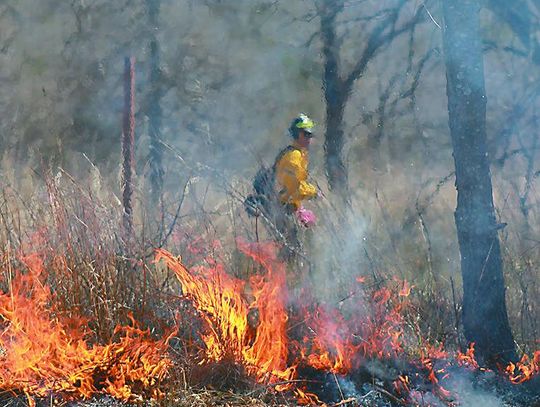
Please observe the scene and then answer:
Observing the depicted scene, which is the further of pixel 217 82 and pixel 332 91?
pixel 217 82

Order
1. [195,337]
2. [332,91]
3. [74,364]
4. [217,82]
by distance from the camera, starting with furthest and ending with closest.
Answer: [217,82] → [332,91] → [195,337] → [74,364]

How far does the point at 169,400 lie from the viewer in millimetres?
4082

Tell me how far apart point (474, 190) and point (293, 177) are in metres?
2.25

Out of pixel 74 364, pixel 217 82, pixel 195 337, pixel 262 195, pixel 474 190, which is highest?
pixel 217 82

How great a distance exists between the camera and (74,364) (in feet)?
14.1

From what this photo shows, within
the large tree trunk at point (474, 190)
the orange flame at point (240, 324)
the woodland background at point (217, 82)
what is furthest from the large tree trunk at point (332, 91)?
the orange flame at point (240, 324)

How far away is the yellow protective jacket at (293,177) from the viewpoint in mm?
6840

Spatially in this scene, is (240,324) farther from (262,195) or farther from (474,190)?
(474,190)

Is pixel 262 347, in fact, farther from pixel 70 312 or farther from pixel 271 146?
pixel 271 146

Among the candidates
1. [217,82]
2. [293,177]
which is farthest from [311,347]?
[217,82]

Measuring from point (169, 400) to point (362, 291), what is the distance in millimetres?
1444

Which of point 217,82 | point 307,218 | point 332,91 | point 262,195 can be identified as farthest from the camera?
point 217,82

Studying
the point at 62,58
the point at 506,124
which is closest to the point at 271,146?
the point at 62,58

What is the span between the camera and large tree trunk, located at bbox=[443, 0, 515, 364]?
198 inches
